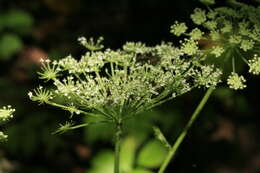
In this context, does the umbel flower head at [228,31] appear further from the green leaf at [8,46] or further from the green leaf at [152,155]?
the green leaf at [8,46]

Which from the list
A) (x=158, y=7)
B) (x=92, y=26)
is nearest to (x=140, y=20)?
(x=158, y=7)

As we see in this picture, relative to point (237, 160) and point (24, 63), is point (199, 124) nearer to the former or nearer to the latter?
point (237, 160)

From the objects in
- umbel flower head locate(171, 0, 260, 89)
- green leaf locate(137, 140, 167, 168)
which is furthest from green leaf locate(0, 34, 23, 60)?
umbel flower head locate(171, 0, 260, 89)

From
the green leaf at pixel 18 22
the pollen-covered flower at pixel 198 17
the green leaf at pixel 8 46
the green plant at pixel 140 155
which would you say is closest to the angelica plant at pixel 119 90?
the pollen-covered flower at pixel 198 17

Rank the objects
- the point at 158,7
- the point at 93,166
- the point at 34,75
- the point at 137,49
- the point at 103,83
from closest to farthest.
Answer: the point at 103,83 → the point at 137,49 → the point at 93,166 → the point at 34,75 → the point at 158,7

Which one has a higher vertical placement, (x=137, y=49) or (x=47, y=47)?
(x=47, y=47)

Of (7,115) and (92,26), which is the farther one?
(92,26)
